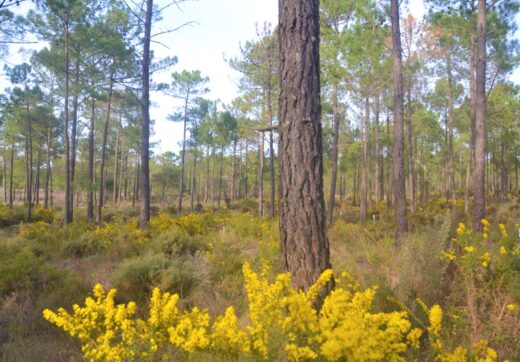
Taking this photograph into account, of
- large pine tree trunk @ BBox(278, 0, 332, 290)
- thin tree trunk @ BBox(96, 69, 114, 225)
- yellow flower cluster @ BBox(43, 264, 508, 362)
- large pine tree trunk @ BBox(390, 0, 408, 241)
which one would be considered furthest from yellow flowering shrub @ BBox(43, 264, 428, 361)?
thin tree trunk @ BBox(96, 69, 114, 225)

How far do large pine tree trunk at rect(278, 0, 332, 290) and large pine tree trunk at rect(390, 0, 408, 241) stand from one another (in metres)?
5.73

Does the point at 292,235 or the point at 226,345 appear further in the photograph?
the point at 292,235

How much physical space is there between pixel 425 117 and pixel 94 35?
19.5 metres

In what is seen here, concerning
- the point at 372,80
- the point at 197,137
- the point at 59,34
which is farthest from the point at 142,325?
the point at 197,137

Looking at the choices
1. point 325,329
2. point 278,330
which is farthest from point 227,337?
point 325,329

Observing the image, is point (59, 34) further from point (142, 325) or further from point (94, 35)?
point (142, 325)

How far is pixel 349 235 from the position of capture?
9.00 meters

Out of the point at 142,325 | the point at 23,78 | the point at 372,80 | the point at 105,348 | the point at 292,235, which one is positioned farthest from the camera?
the point at 23,78

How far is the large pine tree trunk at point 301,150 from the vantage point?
2.91 m

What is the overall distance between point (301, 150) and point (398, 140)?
6131 mm

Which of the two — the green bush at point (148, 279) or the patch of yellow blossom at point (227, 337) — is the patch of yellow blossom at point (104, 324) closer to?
the patch of yellow blossom at point (227, 337)

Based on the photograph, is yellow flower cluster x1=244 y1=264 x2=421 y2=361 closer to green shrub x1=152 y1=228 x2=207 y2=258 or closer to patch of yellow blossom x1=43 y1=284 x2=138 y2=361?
patch of yellow blossom x1=43 y1=284 x2=138 y2=361

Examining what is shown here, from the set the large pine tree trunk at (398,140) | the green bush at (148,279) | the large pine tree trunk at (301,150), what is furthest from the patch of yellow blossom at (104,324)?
the large pine tree trunk at (398,140)

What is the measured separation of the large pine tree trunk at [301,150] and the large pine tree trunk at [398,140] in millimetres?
5726
